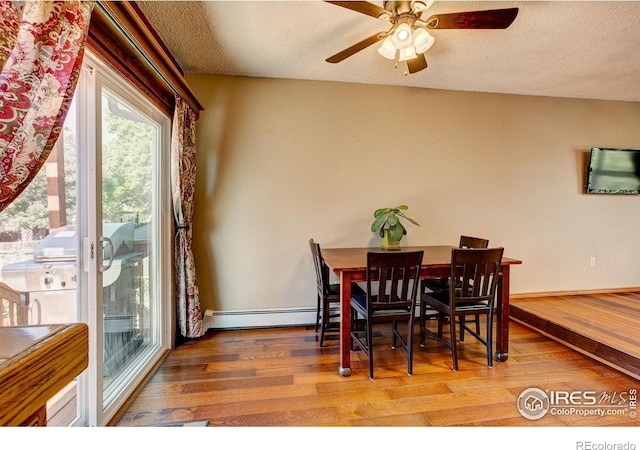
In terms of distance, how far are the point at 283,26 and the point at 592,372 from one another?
348 cm

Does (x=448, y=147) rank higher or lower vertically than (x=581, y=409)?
higher

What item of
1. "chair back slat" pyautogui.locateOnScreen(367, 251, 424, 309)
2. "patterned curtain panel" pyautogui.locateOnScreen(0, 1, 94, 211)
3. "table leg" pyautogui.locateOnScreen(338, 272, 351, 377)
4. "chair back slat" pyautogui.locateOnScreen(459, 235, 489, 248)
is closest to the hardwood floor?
"table leg" pyautogui.locateOnScreen(338, 272, 351, 377)

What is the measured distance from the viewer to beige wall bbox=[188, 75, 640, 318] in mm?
2914

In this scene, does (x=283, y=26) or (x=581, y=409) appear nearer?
(x=581, y=409)

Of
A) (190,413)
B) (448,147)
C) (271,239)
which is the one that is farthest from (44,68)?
(448,147)

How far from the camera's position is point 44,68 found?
854 millimetres

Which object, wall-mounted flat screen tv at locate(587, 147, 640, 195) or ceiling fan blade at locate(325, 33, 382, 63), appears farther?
wall-mounted flat screen tv at locate(587, 147, 640, 195)

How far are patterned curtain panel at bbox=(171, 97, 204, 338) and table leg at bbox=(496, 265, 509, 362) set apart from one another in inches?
103

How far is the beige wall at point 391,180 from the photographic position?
2914mm

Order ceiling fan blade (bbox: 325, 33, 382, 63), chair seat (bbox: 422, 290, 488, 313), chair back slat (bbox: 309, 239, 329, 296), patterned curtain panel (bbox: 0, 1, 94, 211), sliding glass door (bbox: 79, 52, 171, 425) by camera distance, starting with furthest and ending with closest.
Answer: chair back slat (bbox: 309, 239, 329, 296) → chair seat (bbox: 422, 290, 488, 313) → ceiling fan blade (bbox: 325, 33, 382, 63) → sliding glass door (bbox: 79, 52, 171, 425) → patterned curtain panel (bbox: 0, 1, 94, 211)

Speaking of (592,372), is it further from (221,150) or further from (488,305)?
(221,150)

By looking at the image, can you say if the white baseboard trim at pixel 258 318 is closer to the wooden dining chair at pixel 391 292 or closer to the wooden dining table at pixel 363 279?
the wooden dining table at pixel 363 279

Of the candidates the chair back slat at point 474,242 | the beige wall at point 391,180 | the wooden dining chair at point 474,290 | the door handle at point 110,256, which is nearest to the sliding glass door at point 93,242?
the door handle at point 110,256

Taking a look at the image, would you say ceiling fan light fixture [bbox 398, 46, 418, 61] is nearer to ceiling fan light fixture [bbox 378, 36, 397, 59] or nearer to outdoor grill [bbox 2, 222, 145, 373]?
ceiling fan light fixture [bbox 378, 36, 397, 59]
